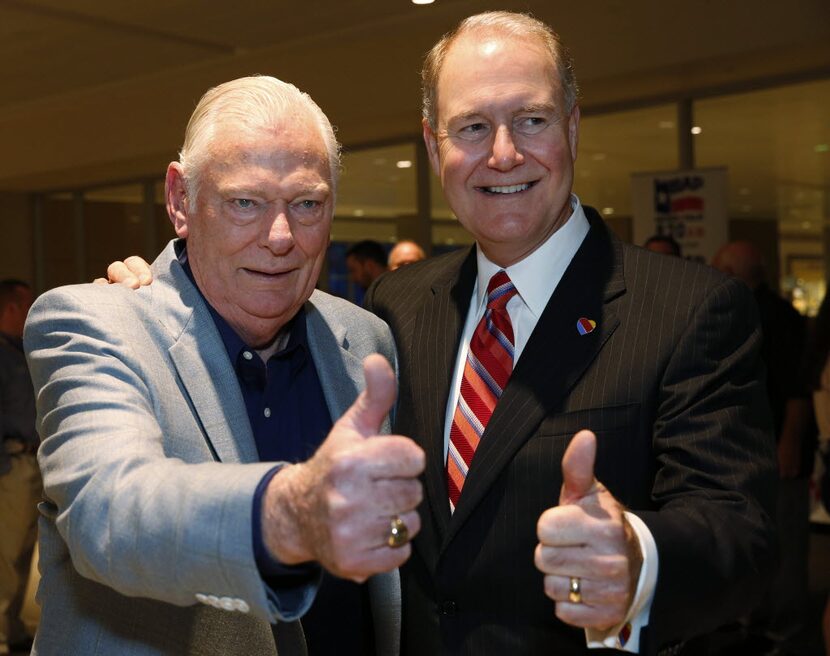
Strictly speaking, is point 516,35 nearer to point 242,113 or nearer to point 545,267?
point 545,267

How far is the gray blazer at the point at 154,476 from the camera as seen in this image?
1.20m

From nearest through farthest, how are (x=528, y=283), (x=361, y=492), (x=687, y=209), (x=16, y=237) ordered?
(x=361, y=492) → (x=528, y=283) → (x=687, y=209) → (x=16, y=237)

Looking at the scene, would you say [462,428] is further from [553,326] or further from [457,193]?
[457,193]

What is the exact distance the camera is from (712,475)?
65.0 inches

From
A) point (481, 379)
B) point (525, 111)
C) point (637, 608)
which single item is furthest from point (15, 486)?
point (637, 608)

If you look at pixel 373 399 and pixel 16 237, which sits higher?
pixel 16 237

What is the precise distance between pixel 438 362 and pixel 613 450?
432 mm

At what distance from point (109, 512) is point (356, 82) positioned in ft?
24.9

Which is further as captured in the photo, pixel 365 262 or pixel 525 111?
pixel 365 262

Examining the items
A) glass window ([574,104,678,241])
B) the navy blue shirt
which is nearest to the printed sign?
glass window ([574,104,678,241])

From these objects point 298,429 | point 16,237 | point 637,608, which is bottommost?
point 637,608

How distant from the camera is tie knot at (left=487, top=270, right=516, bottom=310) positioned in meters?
2.02

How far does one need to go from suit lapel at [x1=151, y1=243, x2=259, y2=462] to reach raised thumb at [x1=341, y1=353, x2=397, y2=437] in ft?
1.95

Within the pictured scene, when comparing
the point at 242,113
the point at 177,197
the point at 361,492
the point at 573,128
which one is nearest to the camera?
the point at 361,492
